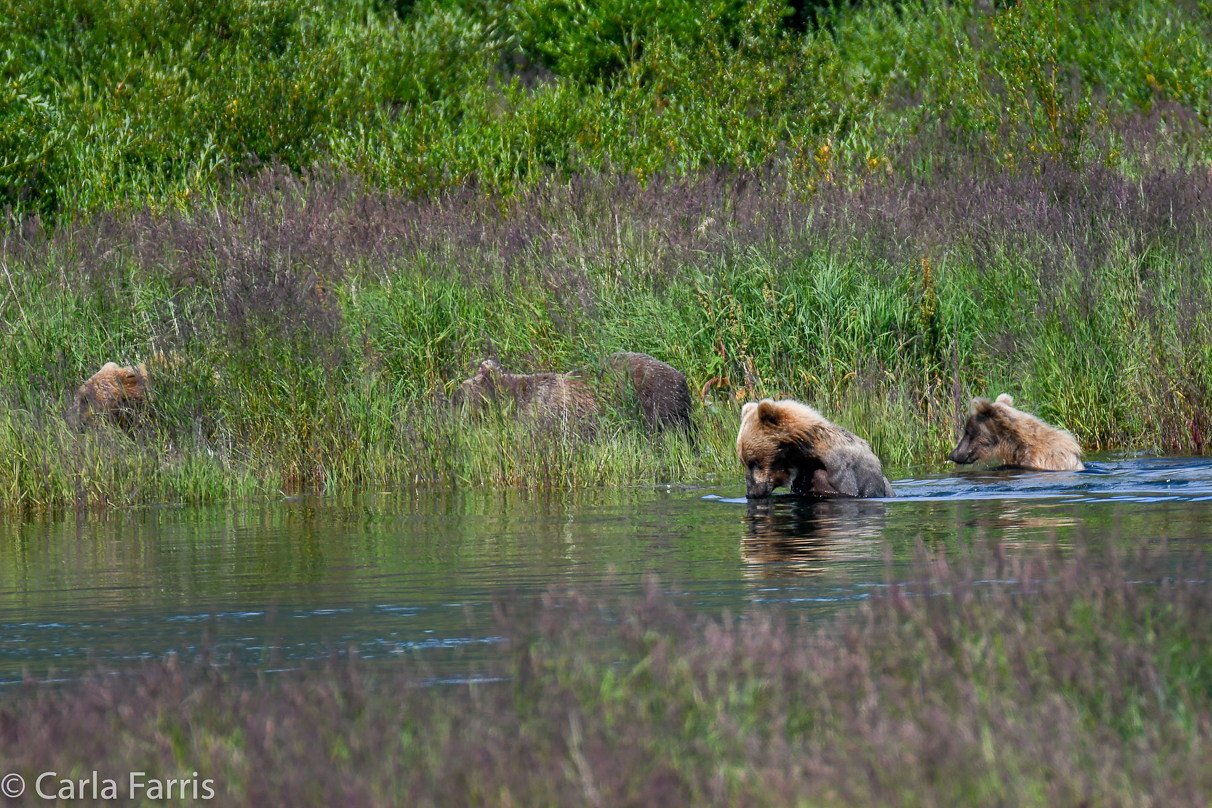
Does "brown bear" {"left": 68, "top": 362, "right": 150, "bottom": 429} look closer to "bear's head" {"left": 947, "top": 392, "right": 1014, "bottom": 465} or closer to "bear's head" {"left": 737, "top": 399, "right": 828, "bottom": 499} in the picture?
"bear's head" {"left": 737, "top": 399, "right": 828, "bottom": 499}

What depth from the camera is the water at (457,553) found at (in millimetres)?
7000

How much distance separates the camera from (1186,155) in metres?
20.1

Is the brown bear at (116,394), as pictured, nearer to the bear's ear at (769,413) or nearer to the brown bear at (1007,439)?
the bear's ear at (769,413)

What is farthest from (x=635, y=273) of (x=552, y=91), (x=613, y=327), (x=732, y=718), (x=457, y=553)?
(x=732, y=718)

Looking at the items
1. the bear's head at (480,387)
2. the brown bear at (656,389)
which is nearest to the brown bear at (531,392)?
the bear's head at (480,387)

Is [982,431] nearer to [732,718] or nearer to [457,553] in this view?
[457,553]

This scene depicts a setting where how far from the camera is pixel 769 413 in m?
11.3

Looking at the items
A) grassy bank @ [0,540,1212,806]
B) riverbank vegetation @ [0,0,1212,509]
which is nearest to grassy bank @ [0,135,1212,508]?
riverbank vegetation @ [0,0,1212,509]

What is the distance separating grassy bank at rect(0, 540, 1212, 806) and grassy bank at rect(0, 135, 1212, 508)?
28.6ft

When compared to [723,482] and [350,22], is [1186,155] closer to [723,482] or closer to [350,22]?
[723,482]

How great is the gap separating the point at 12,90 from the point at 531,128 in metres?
8.51

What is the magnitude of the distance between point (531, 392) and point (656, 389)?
1.17 meters

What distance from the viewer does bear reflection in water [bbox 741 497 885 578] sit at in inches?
338

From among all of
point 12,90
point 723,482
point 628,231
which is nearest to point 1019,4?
point 628,231
